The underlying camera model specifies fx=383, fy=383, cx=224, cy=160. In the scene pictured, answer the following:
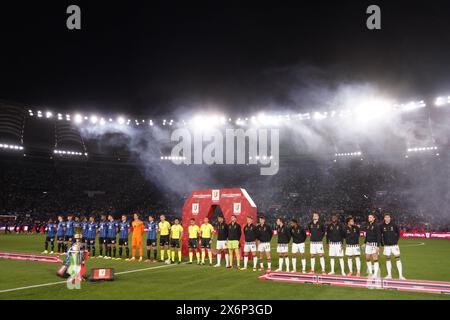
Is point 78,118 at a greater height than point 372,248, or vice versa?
point 78,118

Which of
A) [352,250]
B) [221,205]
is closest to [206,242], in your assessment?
[221,205]

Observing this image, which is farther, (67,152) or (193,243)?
(67,152)

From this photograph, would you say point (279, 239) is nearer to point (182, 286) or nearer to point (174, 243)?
point (182, 286)

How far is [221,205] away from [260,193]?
35607 mm

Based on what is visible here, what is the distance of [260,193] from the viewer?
55.3 metres

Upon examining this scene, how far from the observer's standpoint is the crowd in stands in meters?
46.9

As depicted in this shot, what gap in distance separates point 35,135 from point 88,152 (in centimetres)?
756

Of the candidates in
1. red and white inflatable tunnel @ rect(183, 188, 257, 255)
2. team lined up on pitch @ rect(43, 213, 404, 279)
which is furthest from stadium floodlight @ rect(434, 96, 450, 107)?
red and white inflatable tunnel @ rect(183, 188, 257, 255)

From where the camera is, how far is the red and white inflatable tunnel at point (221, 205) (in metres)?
19.3

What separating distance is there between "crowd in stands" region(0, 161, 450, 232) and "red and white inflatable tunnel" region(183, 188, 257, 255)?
29363 millimetres

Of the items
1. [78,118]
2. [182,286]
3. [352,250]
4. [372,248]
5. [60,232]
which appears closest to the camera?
[182,286]

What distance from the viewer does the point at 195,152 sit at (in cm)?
5200
